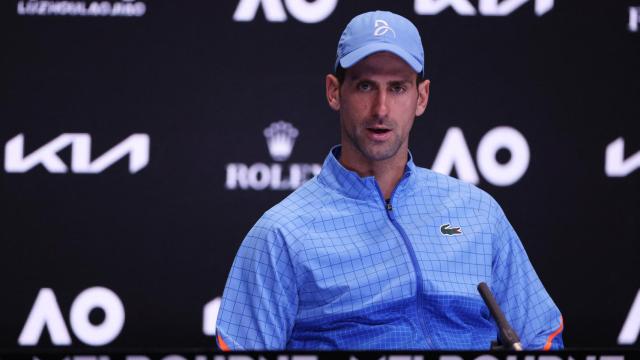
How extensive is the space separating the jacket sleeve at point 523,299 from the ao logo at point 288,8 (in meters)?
1.27

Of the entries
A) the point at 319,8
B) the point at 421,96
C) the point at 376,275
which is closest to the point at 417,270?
the point at 376,275

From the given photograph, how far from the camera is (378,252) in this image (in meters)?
1.95

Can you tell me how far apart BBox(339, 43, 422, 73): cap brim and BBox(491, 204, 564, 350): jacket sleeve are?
1.33 feet

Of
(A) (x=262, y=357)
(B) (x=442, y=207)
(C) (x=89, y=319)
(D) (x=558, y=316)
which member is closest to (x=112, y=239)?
(C) (x=89, y=319)

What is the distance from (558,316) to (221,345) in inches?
27.8

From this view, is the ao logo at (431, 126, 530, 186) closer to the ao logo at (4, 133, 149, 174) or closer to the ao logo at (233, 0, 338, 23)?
the ao logo at (233, 0, 338, 23)

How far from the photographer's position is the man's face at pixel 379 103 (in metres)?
1.95

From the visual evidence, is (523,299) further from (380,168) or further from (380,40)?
(380,40)

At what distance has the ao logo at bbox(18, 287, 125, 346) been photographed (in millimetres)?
2986

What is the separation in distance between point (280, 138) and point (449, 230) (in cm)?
112

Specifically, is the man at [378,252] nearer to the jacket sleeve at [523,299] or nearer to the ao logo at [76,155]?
the jacket sleeve at [523,299]

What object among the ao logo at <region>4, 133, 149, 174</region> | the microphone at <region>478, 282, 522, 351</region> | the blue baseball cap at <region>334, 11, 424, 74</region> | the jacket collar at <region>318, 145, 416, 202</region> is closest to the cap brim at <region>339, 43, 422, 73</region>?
the blue baseball cap at <region>334, 11, 424, 74</region>

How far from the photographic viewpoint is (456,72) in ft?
10.1

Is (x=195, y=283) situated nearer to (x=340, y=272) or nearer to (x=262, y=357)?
(x=340, y=272)
